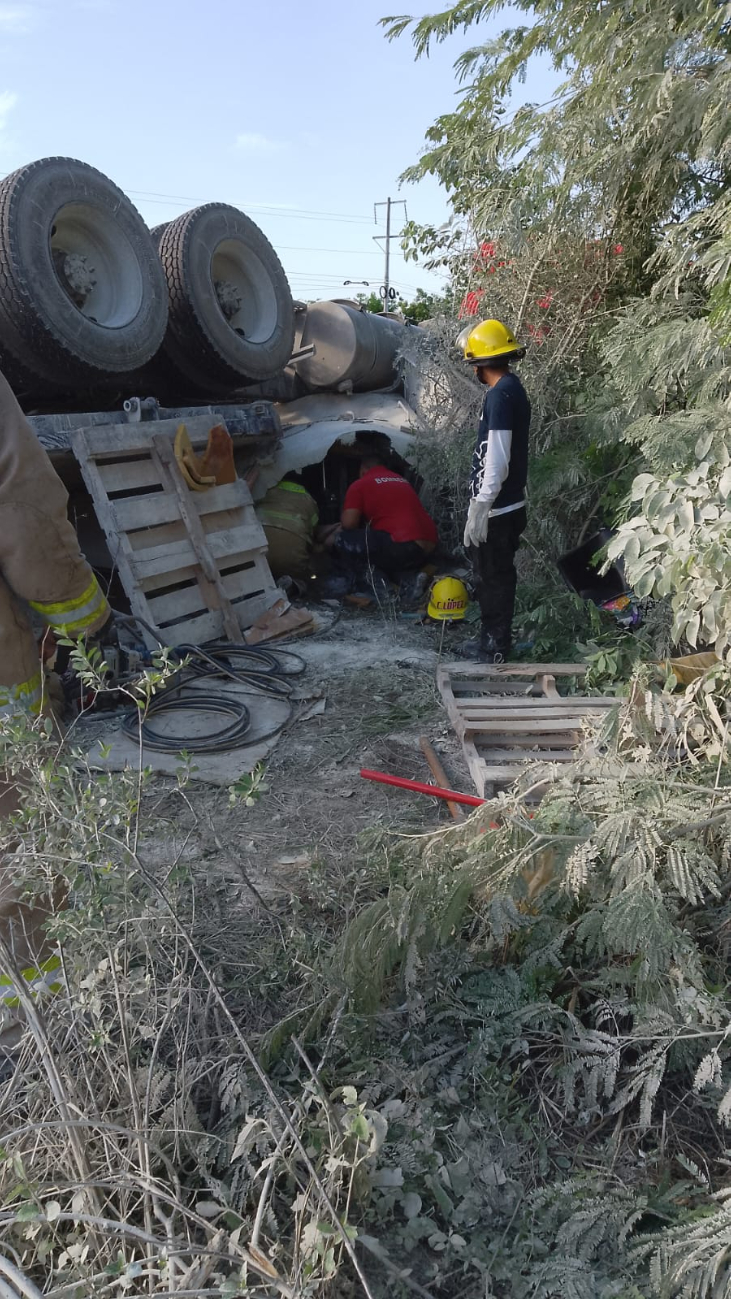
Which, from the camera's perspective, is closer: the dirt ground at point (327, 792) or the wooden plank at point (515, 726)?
the dirt ground at point (327, 792)

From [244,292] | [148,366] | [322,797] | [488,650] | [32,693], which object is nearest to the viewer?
[32,693]

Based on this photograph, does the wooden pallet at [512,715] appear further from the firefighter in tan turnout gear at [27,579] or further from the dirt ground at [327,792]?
the firefighter in tan turnout gear at [27,579]

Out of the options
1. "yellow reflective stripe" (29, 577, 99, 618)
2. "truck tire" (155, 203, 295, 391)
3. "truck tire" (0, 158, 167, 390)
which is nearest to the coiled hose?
"yellow reflective stripe" (29, 577, 99, 618)

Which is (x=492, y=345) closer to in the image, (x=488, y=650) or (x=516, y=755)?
(x=488, y=650)

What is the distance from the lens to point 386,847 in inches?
96.6

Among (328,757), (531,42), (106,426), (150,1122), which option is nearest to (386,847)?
(150,1122)

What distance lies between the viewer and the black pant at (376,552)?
6.07 metres

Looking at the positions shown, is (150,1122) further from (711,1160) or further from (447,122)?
(447,122)

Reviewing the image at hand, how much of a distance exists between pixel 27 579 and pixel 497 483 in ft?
9.11

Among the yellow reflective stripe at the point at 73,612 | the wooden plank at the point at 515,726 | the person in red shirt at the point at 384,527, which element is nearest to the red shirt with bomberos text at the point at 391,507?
the person in red shirt at the point at 384,527

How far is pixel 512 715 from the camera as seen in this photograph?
376cm

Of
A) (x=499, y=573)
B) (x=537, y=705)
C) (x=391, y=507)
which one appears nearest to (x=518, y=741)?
(x=537, y=705)

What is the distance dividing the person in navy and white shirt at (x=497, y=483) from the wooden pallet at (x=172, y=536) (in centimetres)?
154

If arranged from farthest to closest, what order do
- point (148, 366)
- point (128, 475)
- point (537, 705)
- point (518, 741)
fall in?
1. point (148, 366)
2. point (128, 475)
3. point (537, 705)
4. point (518, 741)
